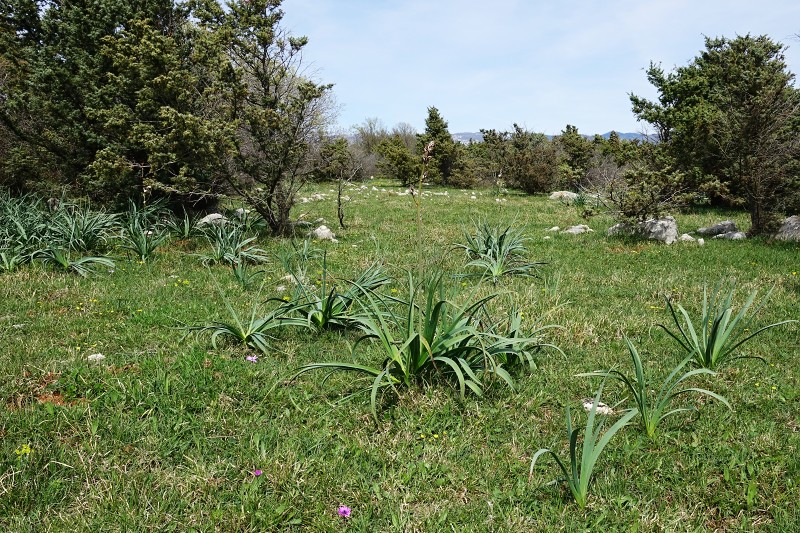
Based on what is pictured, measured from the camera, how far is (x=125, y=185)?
10.6 m

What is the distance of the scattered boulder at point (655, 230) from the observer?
9.70 m

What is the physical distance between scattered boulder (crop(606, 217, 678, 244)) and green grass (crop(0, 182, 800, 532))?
4.70m

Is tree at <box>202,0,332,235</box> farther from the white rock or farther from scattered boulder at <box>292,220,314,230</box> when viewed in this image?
the white rock

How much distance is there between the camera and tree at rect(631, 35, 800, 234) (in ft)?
32.3

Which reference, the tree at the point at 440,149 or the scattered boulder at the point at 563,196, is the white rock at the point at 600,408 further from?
the tree at the point at 440,149

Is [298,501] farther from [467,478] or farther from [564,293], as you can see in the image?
[564,293]

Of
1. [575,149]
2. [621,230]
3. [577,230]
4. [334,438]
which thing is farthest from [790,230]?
[575,149]

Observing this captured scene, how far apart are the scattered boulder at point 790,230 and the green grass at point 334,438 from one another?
17.5ft

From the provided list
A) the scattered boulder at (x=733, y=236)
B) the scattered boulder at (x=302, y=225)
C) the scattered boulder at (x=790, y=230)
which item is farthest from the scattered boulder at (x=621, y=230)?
the scattered boulder at (x=302, y=225)

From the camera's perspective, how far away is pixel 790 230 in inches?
376

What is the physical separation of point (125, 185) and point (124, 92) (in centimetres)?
189

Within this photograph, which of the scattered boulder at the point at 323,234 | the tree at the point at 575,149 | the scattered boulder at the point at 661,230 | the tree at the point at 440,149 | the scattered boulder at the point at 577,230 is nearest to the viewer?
the scattered boulder at the point at 661,230

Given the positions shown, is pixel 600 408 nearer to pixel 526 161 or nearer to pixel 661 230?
pixel 661 230

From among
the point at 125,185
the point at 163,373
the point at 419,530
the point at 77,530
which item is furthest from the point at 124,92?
the point at 419,530
